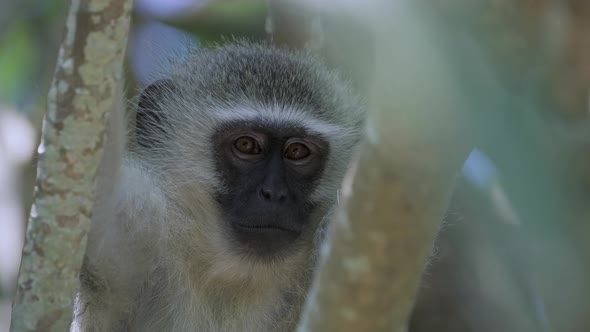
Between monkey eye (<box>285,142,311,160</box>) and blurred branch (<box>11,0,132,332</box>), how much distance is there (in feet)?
4.45

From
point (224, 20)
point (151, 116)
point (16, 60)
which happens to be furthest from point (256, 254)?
point (16, 60)

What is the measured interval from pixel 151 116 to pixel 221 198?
58cm

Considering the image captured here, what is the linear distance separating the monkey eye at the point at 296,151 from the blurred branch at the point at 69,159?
1.36 metres

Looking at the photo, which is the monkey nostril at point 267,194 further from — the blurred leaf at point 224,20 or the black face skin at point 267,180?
the blurred leaf at point 224,20

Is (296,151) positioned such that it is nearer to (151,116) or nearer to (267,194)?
(267,194)

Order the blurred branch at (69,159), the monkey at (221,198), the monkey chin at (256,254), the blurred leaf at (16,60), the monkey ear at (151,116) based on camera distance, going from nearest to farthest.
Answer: the blurred branch at (69,159)
the monkey at (221,198)
the monkey chin at (256,254)
the monkey ear at (151,116)
the blurred leaf at (16,60)

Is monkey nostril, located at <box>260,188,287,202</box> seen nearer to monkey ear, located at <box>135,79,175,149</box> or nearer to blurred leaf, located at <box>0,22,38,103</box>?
monkey ear, located at <box>135,79,175,149</box>

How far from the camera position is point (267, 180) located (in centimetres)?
328

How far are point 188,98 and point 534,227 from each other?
2.70m

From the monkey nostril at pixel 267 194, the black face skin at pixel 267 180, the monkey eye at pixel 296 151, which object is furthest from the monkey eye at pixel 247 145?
the monkey nostril at pixel 267 194

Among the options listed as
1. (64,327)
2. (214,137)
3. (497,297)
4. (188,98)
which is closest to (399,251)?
(64,327)

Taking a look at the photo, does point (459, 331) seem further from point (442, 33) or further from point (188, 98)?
point (442, 33)

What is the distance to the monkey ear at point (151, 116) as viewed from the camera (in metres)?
3.68

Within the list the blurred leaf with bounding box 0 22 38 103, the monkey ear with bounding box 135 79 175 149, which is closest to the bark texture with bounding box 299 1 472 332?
the monkey ear with bounding box 135 79 175 149
